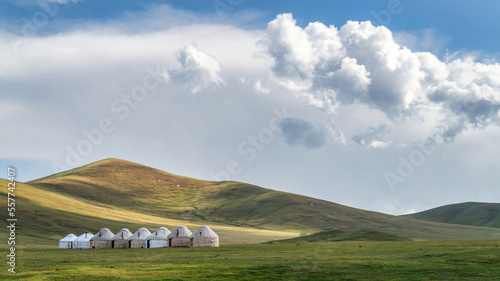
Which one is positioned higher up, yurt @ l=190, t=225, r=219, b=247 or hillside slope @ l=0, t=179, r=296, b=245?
hillside slope @ l=0, t=179, r=296, b=245

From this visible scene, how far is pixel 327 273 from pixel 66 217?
430 feet

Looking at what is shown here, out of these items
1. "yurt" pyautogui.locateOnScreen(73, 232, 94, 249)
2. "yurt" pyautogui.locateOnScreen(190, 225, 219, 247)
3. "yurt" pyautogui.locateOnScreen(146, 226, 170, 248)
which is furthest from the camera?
"yurt" pyautogui.locateOnScreen(73, 232, 94, 249)

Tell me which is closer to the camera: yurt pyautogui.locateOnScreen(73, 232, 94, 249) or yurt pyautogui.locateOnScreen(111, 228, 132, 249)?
yurt pyautogui.locateOnScreen(111, 228, 132, 249)

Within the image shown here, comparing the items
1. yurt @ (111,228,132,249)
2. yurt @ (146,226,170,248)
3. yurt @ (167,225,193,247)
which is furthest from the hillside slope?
yurt @ (167,225,193,247)

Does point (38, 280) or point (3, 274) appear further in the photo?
point (3, 274)

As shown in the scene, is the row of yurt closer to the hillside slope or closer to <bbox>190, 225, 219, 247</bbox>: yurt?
<bbox>190, 225, 219, 247</bbox>: yurt

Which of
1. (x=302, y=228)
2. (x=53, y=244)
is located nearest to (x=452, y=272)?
(x=53, y=244)

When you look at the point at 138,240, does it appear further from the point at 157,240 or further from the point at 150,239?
the point at 157,240

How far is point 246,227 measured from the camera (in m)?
197

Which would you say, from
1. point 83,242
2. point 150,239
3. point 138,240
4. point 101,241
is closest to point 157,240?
point 150,239

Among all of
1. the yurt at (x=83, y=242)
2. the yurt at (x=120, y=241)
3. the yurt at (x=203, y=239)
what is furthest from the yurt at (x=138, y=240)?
the yurt at (x=203, y=239)

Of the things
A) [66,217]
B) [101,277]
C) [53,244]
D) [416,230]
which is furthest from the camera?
[416,230]

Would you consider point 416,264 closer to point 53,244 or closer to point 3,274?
point 3,274

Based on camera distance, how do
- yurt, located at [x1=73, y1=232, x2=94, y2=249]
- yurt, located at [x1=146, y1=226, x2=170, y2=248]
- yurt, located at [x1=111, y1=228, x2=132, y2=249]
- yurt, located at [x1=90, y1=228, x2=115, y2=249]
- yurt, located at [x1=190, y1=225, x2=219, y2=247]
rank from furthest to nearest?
yurt, located at [x1=73, y1=232, x2=94, y2=249] < yurt, located at [x1=90, y1=228, x2=115, y2=249] < yurt, located at [x1=111, y1=228, x2=132, y2=249] < yurt, located at [x1=146, y1=226, x2=170, y2=248] < yurt, located at [x1=190, y1=225, x2=219, y2=247]
